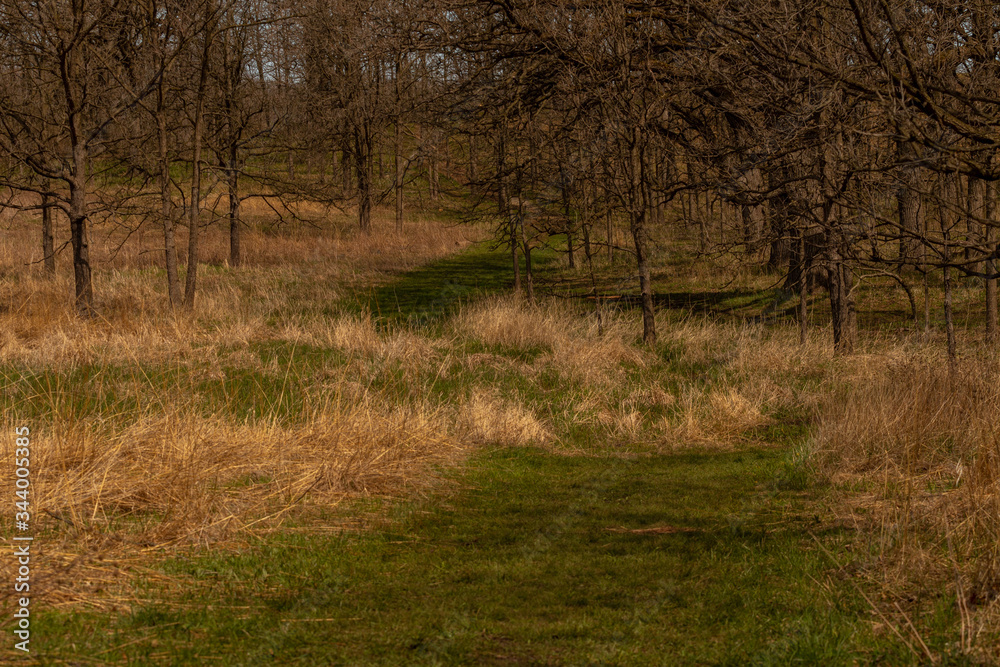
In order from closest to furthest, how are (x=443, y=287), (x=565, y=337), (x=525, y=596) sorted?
(x=525, y=596), (x=565, y=337), (x=443, y=287)

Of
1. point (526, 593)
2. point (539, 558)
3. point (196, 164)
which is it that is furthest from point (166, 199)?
point (526, 593)

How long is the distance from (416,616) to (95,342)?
7.92m

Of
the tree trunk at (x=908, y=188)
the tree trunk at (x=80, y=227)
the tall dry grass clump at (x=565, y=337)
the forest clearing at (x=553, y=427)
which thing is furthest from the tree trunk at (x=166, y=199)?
the tree trunk at (x=908, y=188)

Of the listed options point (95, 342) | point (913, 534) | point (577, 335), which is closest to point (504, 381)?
point (577, 335)

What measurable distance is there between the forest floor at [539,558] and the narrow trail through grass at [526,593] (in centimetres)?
1

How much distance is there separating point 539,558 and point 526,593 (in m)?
0.62

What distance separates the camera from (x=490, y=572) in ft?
15.3

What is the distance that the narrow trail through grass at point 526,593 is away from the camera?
3516 millimetres

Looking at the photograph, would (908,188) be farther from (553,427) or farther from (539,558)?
(553,427)

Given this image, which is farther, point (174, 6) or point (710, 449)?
point (174, 6)

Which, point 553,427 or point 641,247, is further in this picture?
point 641,247

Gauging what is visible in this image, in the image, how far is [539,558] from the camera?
4.95m

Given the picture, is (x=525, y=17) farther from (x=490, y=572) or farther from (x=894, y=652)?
(x=894, y=652)

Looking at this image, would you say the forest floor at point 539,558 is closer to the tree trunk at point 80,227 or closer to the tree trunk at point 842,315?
the tree trunk at point 842,315
